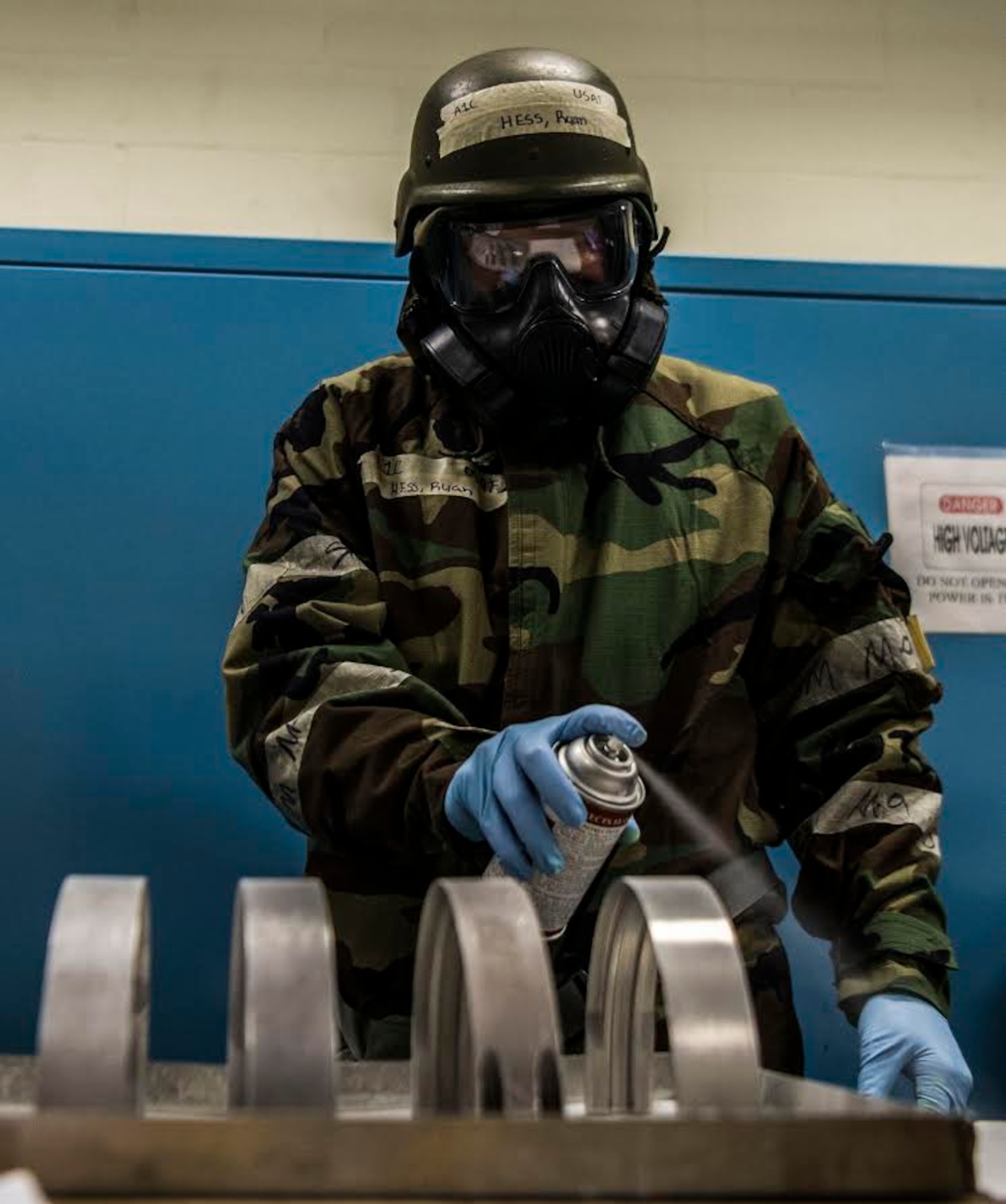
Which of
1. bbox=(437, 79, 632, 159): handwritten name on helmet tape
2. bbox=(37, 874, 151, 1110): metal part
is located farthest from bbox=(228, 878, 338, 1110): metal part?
bbox=(437, 79, 632, 159): handwritten name on helmet tape

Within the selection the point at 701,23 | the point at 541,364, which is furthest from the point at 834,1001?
the point at 701,23

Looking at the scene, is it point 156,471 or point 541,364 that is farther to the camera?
point 156,471

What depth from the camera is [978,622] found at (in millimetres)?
2178

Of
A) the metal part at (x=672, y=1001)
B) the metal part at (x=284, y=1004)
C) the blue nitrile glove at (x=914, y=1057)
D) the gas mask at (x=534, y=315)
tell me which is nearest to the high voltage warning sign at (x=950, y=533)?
the gas mask at (x=534, y=315)

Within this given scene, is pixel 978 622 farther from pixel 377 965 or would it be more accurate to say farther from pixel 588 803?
pixel 588 803

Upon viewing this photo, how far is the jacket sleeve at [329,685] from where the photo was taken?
1.45 m

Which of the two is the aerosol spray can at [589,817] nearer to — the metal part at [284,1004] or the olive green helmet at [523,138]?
the metal part at [284,1004]

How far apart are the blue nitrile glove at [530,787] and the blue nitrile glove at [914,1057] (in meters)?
0.39

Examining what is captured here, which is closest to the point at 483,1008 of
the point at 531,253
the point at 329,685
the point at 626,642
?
the point at 329,685

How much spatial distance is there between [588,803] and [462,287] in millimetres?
691

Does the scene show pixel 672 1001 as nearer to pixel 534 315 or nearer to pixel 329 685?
pixel 329 685

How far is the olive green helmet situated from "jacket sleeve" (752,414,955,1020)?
13.7 inches

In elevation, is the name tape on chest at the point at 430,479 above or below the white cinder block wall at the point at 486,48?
below

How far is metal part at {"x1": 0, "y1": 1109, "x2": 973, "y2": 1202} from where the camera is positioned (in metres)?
0.65
